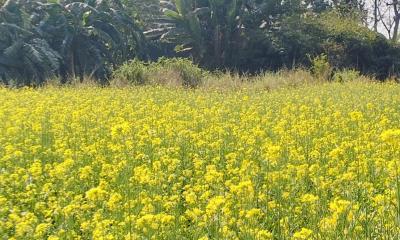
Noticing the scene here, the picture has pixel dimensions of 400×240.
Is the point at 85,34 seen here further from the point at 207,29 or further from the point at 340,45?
the point at 340,45

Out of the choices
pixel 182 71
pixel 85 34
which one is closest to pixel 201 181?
pixel 182 71

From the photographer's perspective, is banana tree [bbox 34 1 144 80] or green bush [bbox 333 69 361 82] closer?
green bush [bbox 333 69 361 82]

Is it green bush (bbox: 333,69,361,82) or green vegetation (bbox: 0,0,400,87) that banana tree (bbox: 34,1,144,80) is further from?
green bush (bbox: 333,69,361,82)

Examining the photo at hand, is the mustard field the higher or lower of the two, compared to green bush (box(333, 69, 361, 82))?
higher

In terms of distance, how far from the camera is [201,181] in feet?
12.9

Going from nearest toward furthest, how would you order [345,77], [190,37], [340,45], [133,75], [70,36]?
[133,75], [345,77], [70,36], [340,45], [190,37]

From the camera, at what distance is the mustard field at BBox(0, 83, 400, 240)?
109 inches

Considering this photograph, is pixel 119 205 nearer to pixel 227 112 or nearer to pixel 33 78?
pixel 227 112

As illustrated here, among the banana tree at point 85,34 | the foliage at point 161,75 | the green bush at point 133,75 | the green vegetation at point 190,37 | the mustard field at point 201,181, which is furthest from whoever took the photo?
the banana tree at point 85,34

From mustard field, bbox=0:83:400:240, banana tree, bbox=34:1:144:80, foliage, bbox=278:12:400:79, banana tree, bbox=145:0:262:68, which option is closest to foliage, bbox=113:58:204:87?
banana tree, bbox=34:1:144:80

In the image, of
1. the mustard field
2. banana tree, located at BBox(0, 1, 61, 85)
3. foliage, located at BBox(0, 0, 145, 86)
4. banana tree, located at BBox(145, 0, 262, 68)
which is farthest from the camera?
banana tree, located at BBox(145, 0, 262, 68)

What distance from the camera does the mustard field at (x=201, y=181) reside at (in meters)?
2.77

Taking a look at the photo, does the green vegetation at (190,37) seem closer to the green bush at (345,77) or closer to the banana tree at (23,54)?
the banana tree at (23,54)

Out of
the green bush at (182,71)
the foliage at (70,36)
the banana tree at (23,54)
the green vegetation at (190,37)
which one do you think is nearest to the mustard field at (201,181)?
the green bush at (182,71)
